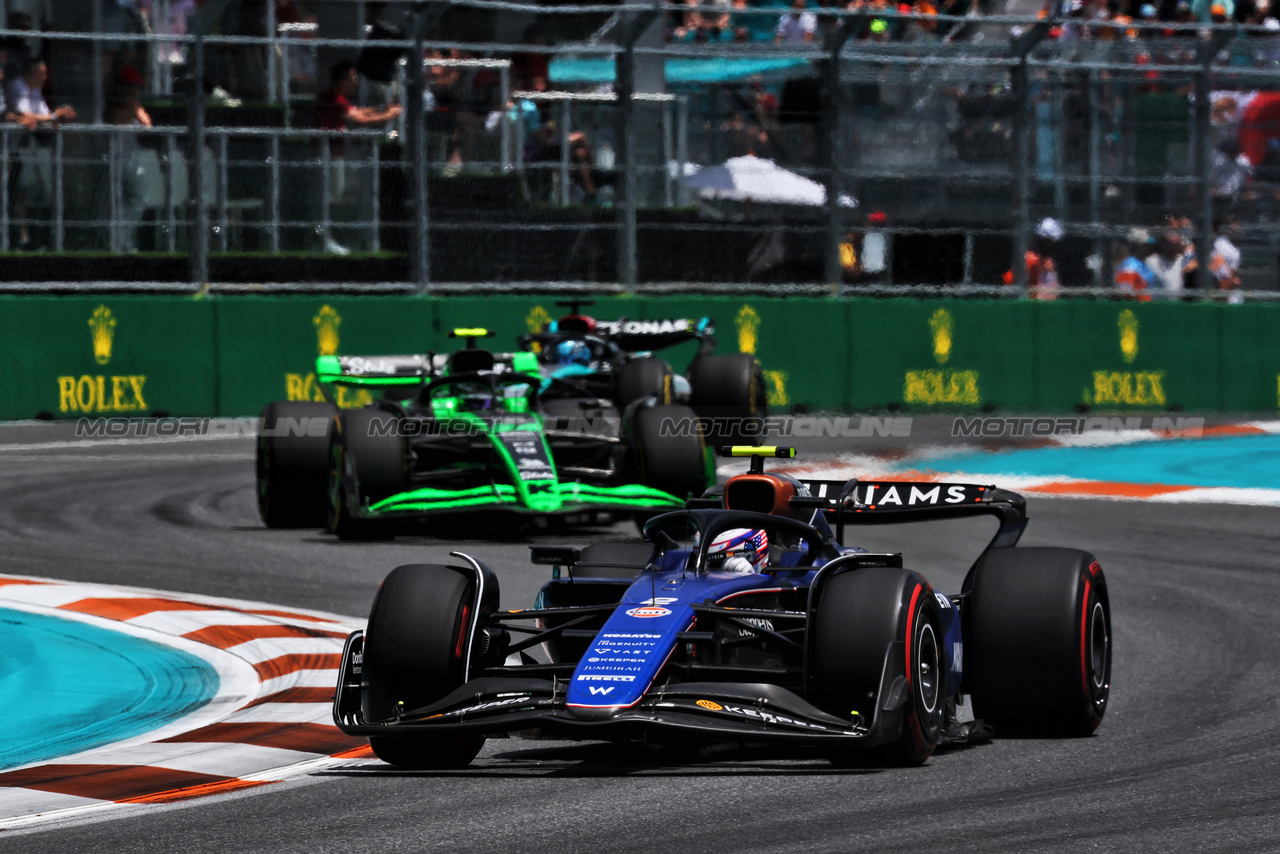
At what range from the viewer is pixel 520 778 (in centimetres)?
627

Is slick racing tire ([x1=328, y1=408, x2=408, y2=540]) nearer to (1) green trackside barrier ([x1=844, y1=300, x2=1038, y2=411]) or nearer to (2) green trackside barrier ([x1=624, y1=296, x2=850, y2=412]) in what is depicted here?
(2) green trackside barrier ([x1=624, y1=296, x2=850, y2=412])

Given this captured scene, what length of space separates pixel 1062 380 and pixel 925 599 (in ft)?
49.6

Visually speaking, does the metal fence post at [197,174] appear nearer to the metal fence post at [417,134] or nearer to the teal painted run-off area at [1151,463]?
the metal fence post at [417,134]

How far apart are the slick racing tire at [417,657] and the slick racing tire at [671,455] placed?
6180mm

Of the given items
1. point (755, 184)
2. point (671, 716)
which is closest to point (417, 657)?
point (671, 716)

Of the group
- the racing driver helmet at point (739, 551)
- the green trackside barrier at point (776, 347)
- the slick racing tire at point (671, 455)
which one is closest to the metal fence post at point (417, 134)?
the green trackside barrier at point (776, 347)

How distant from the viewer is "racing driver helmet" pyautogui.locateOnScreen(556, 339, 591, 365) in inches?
675

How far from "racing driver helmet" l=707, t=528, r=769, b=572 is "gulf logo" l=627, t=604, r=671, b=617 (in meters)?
0.55

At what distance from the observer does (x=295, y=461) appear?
13.3 metres

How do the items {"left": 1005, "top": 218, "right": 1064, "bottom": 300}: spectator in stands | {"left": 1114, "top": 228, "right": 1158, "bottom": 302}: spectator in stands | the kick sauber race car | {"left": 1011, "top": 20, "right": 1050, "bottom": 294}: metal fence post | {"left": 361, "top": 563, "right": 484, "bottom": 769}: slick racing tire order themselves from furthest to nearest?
1. {"left": 1114, "top": 228, "right": 1158, "bottom": 302}: spectator in stands
2. {"left": 1005, "top": 218, "right": 1064, "bottom": 300}: spectator in stands
3. {"left": 1011, "top": 20, "right": 1050, "bottom": 294}: metal fence post
4. {"left": 361, "top": 563, "right": 484, "bottom": 769}: slick racing tire
5. the kick sauber race car

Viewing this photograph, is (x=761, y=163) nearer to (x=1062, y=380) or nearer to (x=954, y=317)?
(x=954, y=317)

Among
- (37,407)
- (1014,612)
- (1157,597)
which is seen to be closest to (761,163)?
(37,407)

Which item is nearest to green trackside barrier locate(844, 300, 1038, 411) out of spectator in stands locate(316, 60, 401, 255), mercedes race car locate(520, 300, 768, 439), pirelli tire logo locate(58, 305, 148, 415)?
mercedes race car locate(520, 300, 768, 439)

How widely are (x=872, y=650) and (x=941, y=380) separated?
588 inches
